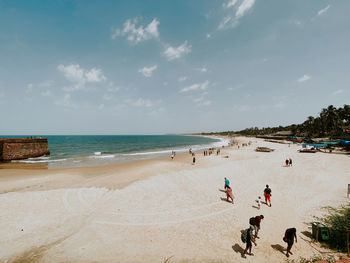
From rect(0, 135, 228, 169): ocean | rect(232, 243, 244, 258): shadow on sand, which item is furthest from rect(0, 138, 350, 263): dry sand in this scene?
rect(0, 135, 228, 169): ocean

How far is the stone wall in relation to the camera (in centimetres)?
3157

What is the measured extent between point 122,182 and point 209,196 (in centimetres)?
882

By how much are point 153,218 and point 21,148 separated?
43.0 meters

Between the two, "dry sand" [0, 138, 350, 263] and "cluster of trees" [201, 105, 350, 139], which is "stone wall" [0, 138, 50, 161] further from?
"cluster of trees" [201, 105, 350, 139]

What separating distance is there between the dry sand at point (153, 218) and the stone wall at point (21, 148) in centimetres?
2553

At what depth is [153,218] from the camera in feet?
29.8

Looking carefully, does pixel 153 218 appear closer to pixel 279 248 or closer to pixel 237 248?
pixel 237 248

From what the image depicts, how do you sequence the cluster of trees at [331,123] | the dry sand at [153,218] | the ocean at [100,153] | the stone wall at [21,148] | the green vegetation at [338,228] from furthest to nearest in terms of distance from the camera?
the cluster of trees at [331,123], the stone wall at [21,148], the ocean at [100,153], the green vegetation at [338,228], the dry sand at [153,218]

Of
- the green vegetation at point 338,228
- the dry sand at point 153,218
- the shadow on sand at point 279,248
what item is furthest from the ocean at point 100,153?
the green vegetation at point 338,228

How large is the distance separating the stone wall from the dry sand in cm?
2553

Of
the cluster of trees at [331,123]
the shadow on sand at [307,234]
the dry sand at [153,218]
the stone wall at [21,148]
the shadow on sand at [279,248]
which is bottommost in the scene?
the shadow on sand at [307,234]

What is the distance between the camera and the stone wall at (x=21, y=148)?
31572mm

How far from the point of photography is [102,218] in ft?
29.7

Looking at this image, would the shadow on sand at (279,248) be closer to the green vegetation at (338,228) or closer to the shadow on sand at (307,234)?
the shadow on sand at (307,234)
